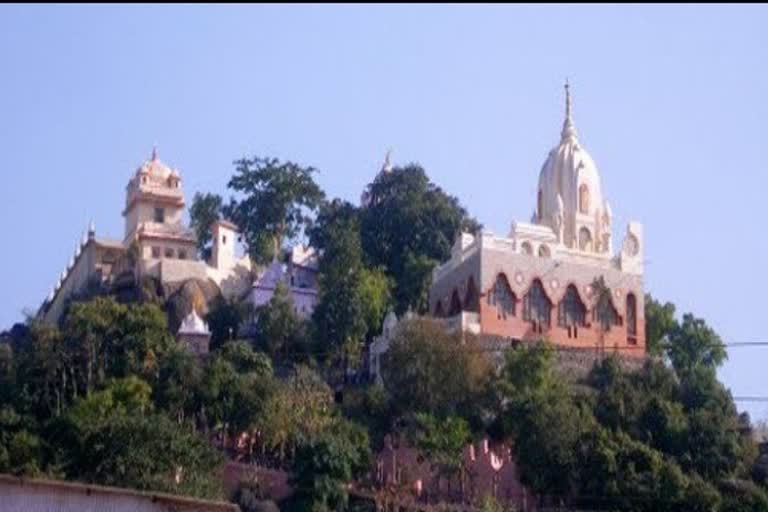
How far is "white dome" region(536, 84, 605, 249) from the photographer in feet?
190

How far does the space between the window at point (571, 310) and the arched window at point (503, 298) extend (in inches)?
61.8

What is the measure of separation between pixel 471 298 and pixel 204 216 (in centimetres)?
1686

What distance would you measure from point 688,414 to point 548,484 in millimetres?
4927

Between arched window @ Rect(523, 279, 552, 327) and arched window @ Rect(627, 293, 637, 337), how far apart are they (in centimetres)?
280

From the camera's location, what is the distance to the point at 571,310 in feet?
180

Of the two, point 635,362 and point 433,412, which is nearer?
point 433,412

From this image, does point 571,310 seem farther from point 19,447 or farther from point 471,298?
point 19,447

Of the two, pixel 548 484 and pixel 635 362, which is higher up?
pixel 635 362

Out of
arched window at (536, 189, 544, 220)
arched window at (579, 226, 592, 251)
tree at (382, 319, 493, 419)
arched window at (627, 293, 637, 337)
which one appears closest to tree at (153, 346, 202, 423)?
tree at (382, 319, 493, 419)

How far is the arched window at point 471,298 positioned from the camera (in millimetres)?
53656

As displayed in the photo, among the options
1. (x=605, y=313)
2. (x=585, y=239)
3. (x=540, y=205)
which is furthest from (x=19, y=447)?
(x=540, y=205)

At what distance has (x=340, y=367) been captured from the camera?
56.0 metres

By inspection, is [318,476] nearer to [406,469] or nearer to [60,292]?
[406,469]

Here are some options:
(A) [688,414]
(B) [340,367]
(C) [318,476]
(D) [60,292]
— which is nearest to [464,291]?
(B) [340,367]
